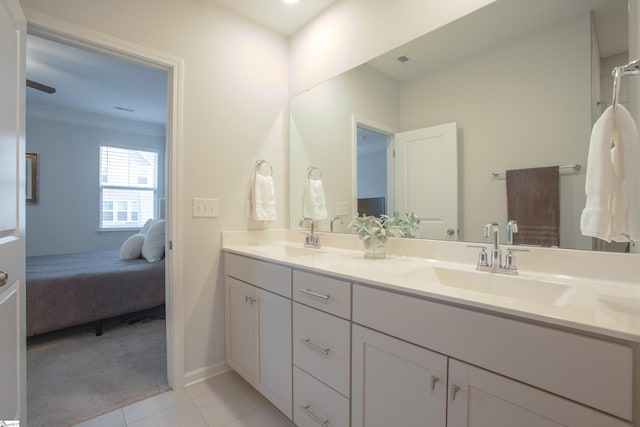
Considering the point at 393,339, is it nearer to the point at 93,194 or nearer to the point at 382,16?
the point at 382,16

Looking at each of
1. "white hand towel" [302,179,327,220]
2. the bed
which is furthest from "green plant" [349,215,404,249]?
the bed

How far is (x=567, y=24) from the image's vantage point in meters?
1.12

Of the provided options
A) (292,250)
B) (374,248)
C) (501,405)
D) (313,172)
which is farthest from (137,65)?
(501,405)

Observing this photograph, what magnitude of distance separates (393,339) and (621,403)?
0.52 metres

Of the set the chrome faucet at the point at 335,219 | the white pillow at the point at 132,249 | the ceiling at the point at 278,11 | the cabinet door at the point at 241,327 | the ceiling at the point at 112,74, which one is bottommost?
the cabinet door at the point at 241,327

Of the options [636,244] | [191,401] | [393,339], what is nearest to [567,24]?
[636,244]

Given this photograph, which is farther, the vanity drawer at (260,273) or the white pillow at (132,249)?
the white pillow at (132,249)

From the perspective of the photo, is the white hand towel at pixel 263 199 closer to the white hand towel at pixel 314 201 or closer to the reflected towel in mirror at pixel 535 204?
the white hand towel at pixel 314 201

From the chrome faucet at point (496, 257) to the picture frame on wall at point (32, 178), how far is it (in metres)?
5.35

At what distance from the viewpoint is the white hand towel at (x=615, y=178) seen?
80 centimetres

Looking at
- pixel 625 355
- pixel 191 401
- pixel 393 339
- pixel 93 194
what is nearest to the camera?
pixel 625 355

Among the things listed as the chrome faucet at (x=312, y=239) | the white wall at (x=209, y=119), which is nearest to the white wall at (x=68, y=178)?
the white wall at (x=209, y=119)

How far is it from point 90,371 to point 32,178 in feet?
11.4

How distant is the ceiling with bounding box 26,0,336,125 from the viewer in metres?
2.03
